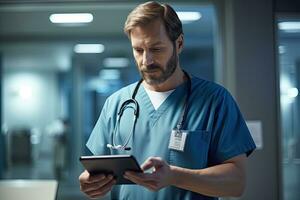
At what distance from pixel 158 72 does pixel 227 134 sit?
273 millimetres

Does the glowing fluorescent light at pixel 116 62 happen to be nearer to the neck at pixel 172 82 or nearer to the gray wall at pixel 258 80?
the gray wall at pixel 258 80

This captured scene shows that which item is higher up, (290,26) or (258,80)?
(290,26)

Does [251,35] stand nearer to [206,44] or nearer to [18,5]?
[18,5]

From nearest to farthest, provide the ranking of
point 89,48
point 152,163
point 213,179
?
point 152,163 → point 213,179 → point 89,48

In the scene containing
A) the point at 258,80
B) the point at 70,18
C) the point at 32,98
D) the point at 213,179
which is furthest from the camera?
the point at 32,98

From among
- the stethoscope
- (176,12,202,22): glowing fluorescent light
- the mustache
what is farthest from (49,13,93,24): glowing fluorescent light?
the mustache

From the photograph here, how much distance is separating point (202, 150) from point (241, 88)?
1445 mm

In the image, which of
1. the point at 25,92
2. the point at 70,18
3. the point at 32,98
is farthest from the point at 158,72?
the point at 32,98

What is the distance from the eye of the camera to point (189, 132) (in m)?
1.34

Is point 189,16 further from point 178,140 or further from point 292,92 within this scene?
point 178,140

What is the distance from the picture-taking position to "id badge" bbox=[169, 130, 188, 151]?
1.32 metres

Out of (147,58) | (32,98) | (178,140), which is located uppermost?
(147,58)

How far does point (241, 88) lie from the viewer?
8.91 feet

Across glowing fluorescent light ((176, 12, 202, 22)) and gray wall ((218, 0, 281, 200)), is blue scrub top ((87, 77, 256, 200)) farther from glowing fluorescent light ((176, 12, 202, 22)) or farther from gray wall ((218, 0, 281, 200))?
glowing fluorescent light ((176, 12, 202, 22))
